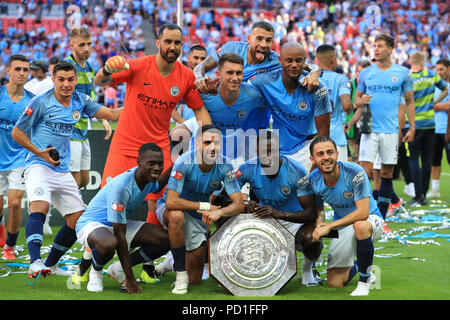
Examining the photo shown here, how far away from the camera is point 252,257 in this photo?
522 cm

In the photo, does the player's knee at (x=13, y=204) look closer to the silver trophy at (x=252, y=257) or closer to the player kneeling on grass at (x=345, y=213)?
the silver trophy at (x=252, y=257)

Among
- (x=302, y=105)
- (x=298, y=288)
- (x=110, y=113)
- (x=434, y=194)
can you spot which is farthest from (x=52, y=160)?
(x=434, y=194)

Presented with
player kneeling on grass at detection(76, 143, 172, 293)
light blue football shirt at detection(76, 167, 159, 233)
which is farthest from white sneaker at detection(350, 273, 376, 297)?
light blue football shirt at detection(76, 167, 159, 233)

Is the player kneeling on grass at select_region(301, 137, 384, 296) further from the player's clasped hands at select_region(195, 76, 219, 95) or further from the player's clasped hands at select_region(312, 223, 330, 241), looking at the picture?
the player's clasped hands at select_region(195, 76, 219, 95)

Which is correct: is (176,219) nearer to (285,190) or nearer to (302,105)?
(285,190)

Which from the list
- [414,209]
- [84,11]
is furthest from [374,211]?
[84,11]

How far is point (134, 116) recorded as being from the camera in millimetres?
6219

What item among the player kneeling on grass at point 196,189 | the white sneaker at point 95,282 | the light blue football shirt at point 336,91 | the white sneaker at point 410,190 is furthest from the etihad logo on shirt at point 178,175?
the white sneaker at point 410,190

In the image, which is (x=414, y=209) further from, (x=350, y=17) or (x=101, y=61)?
(x=350, y=17)

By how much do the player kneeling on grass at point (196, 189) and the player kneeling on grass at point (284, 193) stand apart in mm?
176

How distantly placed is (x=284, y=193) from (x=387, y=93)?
154 inches

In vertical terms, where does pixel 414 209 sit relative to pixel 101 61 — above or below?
below

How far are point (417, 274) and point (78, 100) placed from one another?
3.84 metres

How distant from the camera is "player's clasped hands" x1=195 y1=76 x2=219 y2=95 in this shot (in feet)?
19.9
